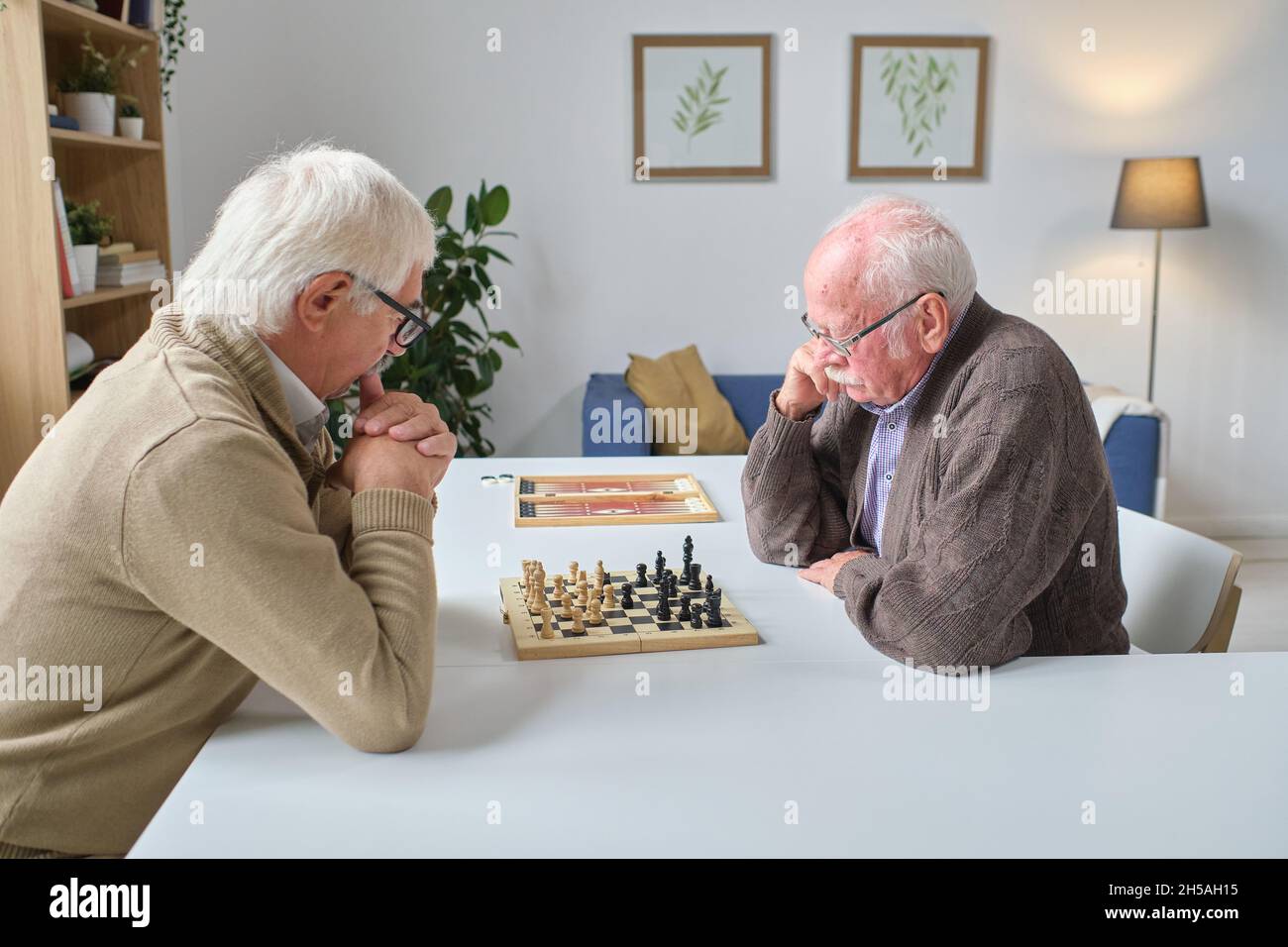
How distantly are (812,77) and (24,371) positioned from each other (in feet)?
10.3

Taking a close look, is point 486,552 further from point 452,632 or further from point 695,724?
point 695,724

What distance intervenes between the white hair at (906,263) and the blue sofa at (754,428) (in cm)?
214

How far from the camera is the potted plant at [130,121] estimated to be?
3.52 m

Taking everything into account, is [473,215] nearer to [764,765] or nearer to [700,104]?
[700,104]

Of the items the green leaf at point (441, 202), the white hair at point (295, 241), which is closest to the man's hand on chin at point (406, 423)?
the white hair at point (295, 241)

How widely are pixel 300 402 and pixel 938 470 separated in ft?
2.82

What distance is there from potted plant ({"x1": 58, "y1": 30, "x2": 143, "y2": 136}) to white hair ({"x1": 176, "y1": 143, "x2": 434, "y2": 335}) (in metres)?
2.36

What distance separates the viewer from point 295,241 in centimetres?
124

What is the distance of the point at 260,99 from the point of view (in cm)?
461

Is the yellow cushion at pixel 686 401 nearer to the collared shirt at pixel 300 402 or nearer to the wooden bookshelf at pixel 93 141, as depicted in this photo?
the wooden bookshelf at pixel 93 141
